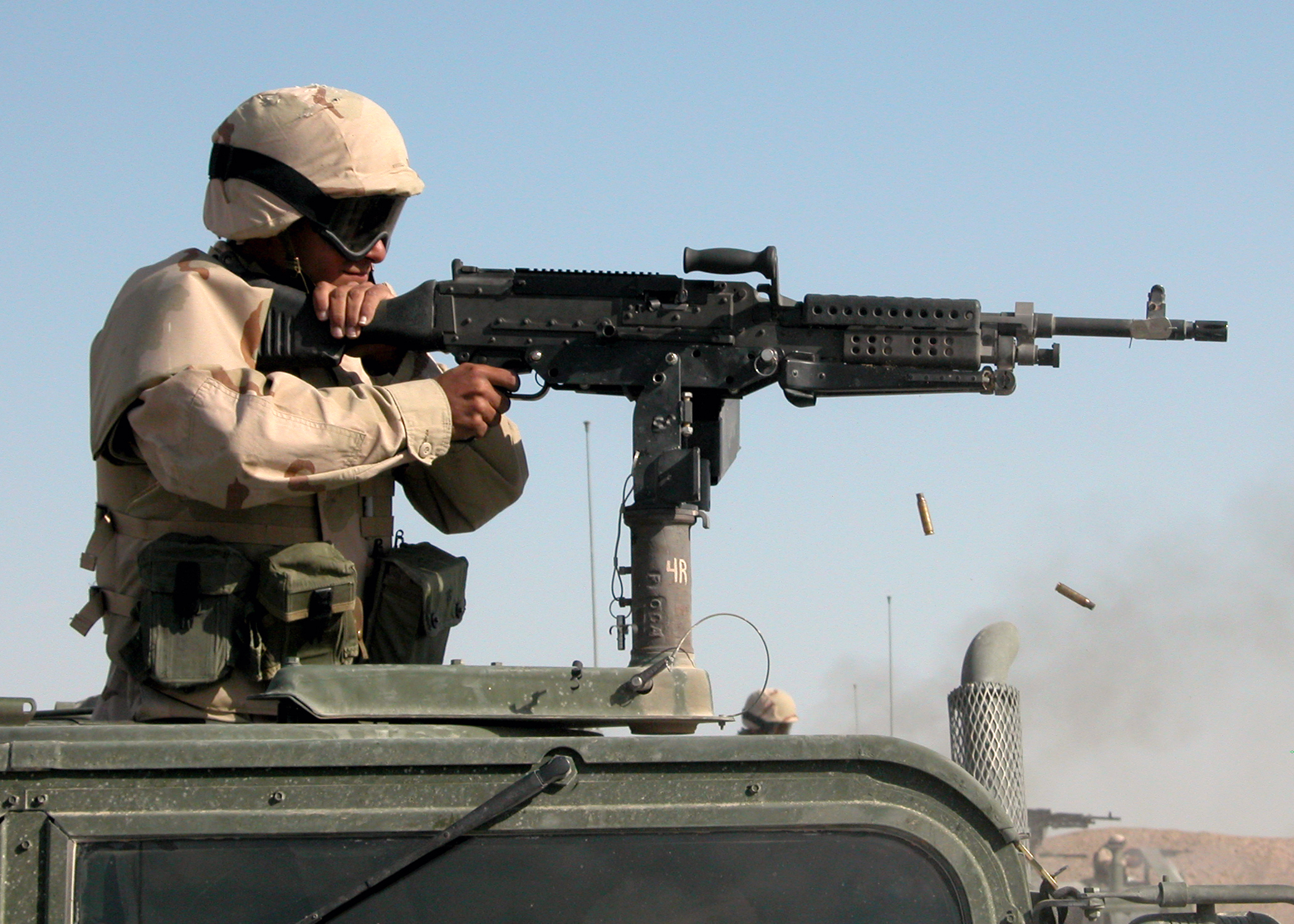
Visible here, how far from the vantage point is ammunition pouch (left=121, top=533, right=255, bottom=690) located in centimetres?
353

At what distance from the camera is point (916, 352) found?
438 cm

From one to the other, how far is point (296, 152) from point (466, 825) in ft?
6.87

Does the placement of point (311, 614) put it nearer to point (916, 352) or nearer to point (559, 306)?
point (559, 306)

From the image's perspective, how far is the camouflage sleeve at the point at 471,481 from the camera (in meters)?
4.30

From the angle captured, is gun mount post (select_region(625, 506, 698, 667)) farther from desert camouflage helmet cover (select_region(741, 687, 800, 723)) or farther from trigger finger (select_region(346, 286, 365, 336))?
desert camouflage helmet cover (select_region(741, 687, 800, 723))

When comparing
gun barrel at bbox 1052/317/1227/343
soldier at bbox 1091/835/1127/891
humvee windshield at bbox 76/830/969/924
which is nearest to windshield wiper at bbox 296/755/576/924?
humvee windshield at bbox 76/830/969/924

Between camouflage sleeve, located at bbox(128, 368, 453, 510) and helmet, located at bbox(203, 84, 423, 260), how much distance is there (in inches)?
20.4

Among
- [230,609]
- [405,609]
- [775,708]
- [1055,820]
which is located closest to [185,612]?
[230,609]

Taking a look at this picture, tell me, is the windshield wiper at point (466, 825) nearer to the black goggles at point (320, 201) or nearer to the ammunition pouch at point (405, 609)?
the ammunition pouch at point (405, 609)

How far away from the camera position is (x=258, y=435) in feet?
11.1

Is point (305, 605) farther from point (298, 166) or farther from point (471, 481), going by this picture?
point (298, 166)

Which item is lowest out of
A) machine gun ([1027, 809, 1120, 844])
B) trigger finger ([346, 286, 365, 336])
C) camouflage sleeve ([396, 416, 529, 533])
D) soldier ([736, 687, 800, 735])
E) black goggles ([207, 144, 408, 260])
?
machine gun ([1027, 809, 1120, 844])

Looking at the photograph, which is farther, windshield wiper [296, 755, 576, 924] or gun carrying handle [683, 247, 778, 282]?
gun carrying handle [683, 247, 778, 282]

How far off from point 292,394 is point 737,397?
1371mm
